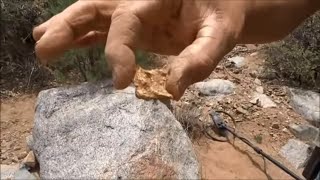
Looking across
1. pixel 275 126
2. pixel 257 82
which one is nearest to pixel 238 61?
pixel 257 82

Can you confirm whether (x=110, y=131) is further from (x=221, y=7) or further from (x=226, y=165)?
(x=221, y=7)

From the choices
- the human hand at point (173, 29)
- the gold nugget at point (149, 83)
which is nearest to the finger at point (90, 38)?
the human hand at point (173, 29)

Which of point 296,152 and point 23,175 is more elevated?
point 296,152

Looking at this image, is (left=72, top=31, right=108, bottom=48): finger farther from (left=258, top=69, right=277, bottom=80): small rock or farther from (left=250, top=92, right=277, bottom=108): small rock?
(left=258, top=69, right=277, bottom=80): small rock

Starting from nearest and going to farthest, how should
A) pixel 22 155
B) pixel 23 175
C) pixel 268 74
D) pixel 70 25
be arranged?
pixel 70 25 < pixel 23 175 < pixel 22 155 < pixel 268 74

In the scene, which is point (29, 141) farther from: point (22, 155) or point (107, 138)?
point (107, 138)

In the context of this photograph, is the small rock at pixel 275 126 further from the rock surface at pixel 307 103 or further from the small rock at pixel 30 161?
the small rock at pixel 30 161

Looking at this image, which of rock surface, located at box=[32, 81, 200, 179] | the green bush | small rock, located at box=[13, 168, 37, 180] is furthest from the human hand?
the green bush
